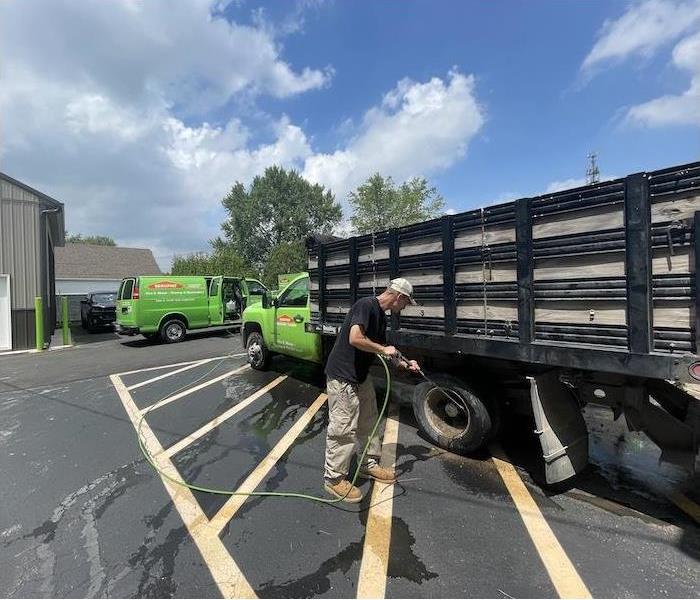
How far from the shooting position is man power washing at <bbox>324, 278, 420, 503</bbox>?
132 inches

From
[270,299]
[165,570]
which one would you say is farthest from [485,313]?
[270,299]

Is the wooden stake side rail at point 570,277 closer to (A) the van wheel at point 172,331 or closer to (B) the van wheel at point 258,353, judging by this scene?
(B) the van wheel at point 258,353

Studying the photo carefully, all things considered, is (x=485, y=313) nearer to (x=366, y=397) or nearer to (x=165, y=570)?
(x=366, y=397)

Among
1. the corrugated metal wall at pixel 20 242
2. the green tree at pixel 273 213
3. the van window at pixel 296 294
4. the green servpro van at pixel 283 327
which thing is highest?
the green tree at pixel 273 213

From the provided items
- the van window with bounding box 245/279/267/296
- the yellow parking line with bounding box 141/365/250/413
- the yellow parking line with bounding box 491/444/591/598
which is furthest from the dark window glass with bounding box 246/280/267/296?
the yellow parking line with bounding box 491/444/591/598

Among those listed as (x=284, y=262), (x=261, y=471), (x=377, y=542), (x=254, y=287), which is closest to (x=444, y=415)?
(x=377, y=542)

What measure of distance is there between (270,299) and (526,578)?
5817 mm

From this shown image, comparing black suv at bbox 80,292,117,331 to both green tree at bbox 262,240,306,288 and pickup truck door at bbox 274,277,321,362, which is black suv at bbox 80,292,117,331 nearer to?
pickup truck door at bbox 274,277,321,362

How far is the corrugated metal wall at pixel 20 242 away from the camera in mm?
12773

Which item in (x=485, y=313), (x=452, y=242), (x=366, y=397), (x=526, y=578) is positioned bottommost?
(x=526, y=578)

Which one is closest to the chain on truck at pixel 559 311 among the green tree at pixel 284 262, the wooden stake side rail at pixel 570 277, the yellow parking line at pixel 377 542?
the wooden stake side rail at pixel 570 277

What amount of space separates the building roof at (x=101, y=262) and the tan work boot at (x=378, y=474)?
36.0 meters

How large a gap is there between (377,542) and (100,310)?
1815cm

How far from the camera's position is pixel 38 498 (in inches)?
138
